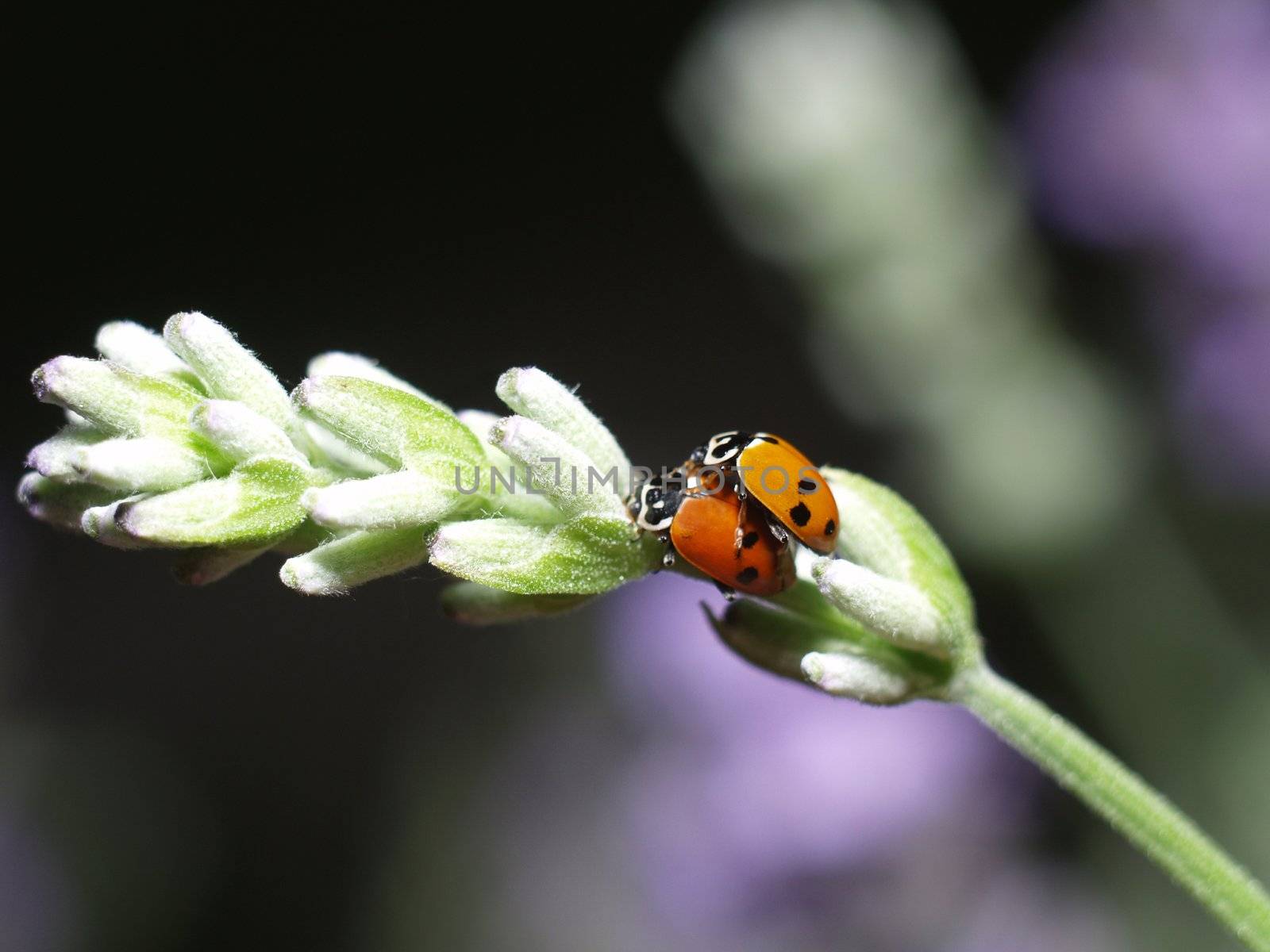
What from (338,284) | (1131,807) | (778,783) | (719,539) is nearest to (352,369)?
(719,539)

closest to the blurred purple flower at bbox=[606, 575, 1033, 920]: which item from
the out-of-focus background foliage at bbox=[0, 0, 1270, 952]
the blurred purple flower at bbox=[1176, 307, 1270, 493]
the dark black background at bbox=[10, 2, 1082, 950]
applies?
the out-of-focus background foliage at bbox=[0, 0, 1270, 952]

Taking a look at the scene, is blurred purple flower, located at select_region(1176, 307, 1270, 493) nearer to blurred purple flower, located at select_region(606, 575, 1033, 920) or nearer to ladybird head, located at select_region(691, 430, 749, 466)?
blurred purple flower, located at select_region(606, 575, 1033, 920)

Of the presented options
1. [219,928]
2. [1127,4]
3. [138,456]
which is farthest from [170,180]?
[138,456]

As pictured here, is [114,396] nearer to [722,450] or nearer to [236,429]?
[236,429]

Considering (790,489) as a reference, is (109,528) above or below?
above

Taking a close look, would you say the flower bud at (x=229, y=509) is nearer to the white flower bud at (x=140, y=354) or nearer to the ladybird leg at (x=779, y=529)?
the white flower bud at (x=140, y=354)
